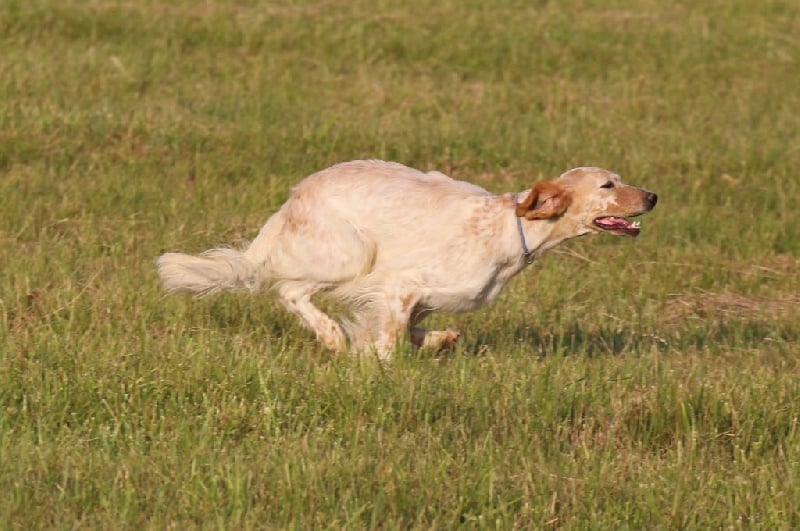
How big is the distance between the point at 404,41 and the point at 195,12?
1.87 meters

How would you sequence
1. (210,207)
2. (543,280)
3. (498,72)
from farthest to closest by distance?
(498,72)
(210,207)
(543,280)

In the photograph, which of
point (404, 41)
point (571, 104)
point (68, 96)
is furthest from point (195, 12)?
Answer: point (571, 104)

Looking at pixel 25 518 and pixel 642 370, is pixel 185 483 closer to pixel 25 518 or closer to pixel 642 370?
pixel 25 518

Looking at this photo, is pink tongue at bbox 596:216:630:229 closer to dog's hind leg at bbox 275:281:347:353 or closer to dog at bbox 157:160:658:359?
dog at bbox 157:160:658:359

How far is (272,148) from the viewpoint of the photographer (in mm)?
9734

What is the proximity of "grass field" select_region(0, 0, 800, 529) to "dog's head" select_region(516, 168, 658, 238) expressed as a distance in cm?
57

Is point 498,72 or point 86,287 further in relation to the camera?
point 498,72

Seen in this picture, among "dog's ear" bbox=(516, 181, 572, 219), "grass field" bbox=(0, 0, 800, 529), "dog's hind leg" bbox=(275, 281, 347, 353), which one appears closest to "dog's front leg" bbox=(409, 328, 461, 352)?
"grass field" bbox=(0, 0, 800, 529)

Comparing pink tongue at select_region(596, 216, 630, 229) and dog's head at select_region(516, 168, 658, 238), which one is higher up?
dog's head at select_region(516, 168, 658, 238)

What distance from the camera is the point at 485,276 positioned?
6.26m

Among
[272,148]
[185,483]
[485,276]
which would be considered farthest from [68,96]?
[185,483]

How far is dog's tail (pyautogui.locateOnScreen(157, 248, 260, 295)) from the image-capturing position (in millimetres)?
6695

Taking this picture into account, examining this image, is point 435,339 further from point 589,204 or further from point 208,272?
point 208,272

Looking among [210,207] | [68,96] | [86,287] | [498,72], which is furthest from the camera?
[498,72]
